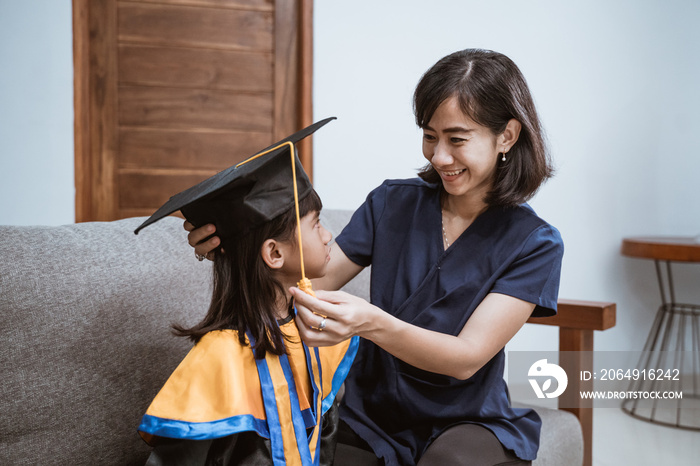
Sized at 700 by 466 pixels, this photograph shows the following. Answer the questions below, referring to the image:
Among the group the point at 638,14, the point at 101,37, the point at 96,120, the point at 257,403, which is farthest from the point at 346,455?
the point at 638,14

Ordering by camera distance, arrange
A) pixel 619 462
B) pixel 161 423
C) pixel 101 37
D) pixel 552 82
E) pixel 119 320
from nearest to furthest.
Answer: pixel 161 423, pixel 119 320, pixel 619 462, pixel 101 37, pixel 552 82

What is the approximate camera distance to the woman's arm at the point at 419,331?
3.28 feet

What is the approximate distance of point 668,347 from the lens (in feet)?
11.0

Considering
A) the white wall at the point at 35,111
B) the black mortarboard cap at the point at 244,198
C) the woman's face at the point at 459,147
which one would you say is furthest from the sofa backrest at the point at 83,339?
the white wall at the point at 35,111

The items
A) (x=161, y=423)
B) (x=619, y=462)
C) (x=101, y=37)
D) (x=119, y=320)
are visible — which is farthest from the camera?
(x=101, y=37)

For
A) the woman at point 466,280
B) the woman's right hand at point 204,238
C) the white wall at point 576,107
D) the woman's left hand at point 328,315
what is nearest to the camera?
the woman's left hand at point 328,315

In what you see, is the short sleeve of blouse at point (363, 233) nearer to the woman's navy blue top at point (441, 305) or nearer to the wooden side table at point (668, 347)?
the woman's navy blue top at point (441, 305)

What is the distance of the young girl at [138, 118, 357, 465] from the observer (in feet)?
3.43

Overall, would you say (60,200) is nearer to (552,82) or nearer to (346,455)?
(346,455)

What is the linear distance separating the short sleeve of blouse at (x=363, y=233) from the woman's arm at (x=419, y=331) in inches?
13.7

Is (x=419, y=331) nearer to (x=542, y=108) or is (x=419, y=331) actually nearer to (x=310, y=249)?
(x=310, y=249)

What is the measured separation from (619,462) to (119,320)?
7.03 feet

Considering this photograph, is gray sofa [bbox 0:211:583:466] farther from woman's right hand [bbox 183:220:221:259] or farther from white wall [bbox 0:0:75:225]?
white wall [bbox 0:0:75:225]

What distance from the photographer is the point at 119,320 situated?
1.31 m
